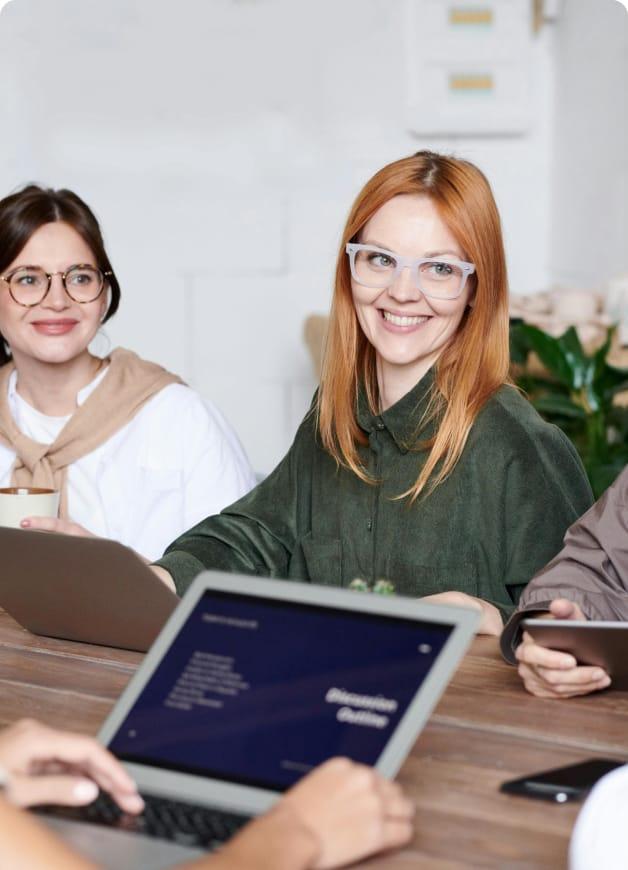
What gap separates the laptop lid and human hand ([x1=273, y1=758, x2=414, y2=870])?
0.04 meters

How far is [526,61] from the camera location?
4574 mm

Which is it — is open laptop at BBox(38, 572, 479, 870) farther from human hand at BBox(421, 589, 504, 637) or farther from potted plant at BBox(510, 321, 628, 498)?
potted plant at BBox(510, 321, 628, 498)

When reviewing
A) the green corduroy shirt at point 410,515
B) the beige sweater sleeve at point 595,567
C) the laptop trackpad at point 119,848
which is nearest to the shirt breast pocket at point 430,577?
the green corduroy shirt at point 410,515

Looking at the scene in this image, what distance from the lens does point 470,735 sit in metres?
1.26

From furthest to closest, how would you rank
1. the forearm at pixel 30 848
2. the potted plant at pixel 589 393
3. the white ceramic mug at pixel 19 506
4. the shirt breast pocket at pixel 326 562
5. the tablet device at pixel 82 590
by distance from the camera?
the potted plant at pixel 589 393, the shirt breast pocket at pixel 326 562, the white ceramic mug at pixel 19 506, the tablet device at pixel 82 590, the forearm at pixel 30 848

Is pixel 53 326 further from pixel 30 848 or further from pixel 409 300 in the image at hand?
pixel 30 848

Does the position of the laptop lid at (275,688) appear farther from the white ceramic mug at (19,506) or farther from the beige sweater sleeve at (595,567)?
the white ceramic mug at (19,506)

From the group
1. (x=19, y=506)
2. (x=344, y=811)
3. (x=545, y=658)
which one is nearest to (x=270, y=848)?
(x=344, y=811)

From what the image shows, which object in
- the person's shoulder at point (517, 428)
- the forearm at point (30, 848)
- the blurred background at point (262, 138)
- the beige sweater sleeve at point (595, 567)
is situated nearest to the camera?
the forearm at point (30, 848)

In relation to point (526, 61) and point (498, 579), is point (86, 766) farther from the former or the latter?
point (526, 61)

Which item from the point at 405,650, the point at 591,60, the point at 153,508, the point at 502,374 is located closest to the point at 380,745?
the point at 405,650

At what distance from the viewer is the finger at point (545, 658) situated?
4.50 feet

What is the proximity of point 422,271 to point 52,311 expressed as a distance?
0.91 meters

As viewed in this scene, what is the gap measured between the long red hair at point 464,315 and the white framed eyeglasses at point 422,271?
32 mm
